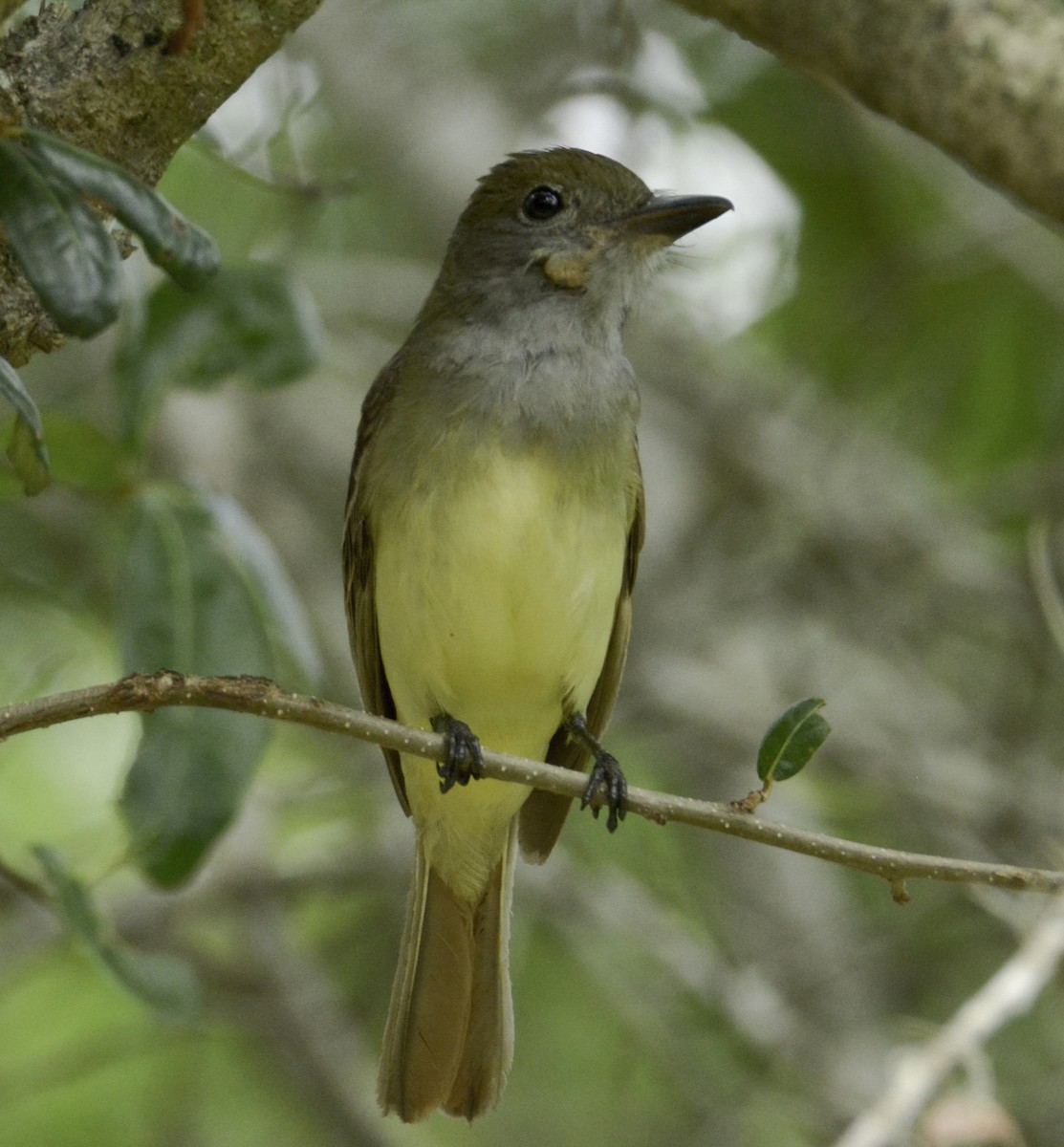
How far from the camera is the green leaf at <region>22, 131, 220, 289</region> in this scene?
201 centimetres

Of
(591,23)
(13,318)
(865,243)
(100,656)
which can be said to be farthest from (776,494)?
(13,318)

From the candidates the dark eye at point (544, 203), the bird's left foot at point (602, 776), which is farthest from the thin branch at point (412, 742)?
the dark eye at point (544, 203)

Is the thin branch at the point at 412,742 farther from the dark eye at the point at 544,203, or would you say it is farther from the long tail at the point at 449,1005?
the dark eye at the point at 544,203

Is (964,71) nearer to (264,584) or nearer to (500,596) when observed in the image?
(500,596)

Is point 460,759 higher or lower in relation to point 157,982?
higher

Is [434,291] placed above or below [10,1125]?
above

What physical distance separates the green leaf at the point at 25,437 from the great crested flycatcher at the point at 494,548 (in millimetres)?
1209

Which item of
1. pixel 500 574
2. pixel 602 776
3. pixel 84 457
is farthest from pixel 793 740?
pixel 84 457

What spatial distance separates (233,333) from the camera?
3.66m

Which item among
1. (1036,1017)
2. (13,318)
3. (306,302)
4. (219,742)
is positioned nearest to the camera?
(13,318)

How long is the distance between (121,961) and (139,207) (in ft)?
5.42

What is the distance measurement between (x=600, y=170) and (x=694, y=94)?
231cm

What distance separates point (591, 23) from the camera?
241 inches

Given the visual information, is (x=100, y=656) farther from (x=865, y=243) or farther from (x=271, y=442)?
(x=865, y=243)
